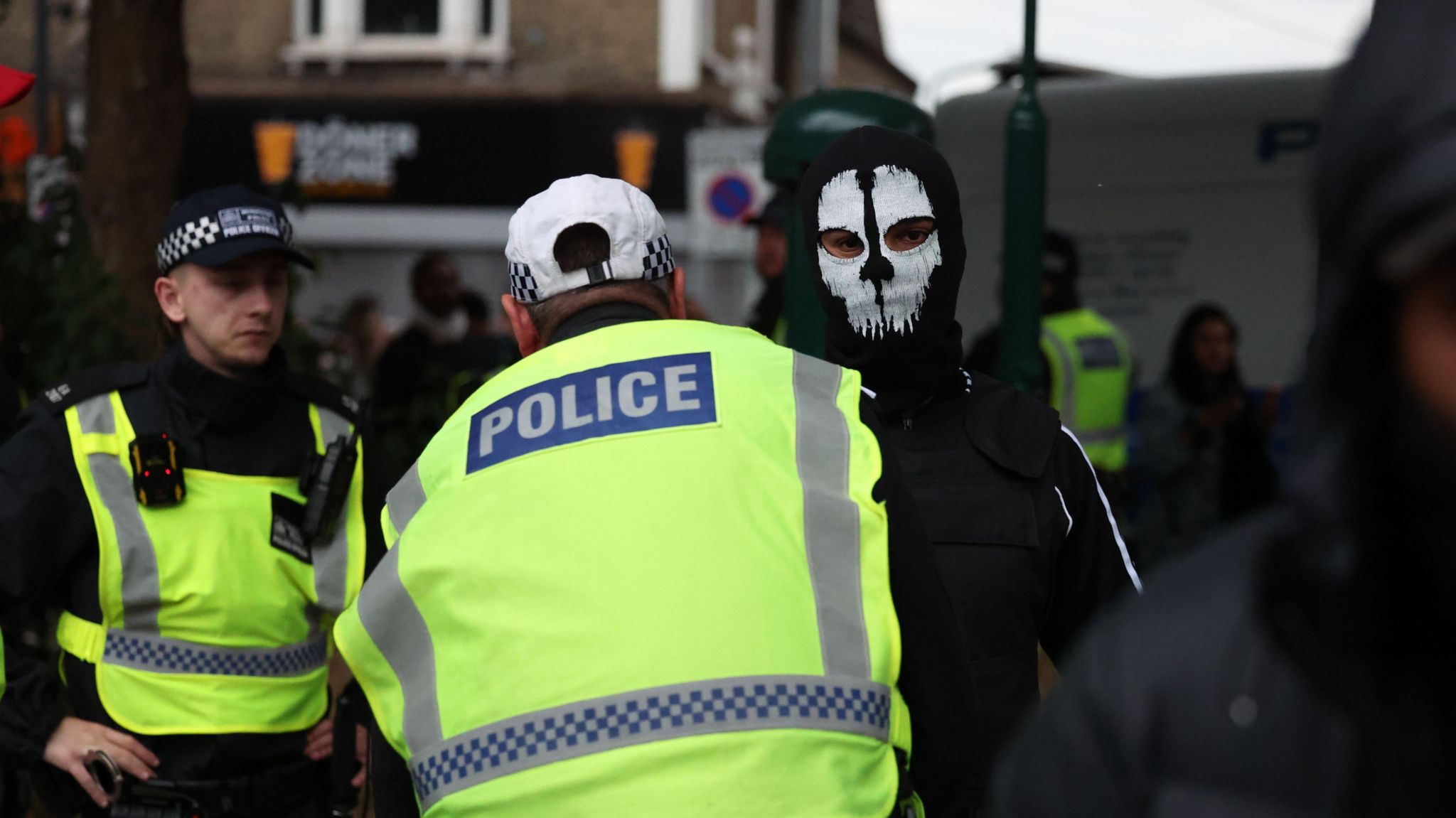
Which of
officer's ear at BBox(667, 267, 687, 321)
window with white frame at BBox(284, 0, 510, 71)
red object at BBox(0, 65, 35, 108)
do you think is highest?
window with white frame at BBox(284, 0, 510, 71)

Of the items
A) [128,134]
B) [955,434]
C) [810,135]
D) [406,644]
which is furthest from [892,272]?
[128,134]

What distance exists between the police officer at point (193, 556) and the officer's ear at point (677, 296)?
126cm

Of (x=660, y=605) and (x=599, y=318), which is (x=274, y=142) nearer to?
(x=599, y=318)

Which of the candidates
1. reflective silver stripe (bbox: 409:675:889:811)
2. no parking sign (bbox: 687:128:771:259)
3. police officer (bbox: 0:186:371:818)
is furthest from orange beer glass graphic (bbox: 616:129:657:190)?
reflective silver stripe (bbox: 409:675:889:811)

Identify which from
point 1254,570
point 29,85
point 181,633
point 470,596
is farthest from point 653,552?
point 29,85

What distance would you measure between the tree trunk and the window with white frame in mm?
14595

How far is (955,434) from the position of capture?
10.6 ft

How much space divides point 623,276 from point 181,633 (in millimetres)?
1504

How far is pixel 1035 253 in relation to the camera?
5598 mm

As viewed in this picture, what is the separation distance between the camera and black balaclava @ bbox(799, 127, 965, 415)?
3.26 m

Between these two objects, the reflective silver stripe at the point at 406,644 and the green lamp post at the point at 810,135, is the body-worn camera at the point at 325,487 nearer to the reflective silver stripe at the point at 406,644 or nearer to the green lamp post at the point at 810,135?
the reflective silver stripe at the point at 406,644

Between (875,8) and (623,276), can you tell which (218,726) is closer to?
(623,276)

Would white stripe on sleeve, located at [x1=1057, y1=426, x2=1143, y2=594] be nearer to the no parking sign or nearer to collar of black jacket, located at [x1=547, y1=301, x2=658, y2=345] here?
collar of black jacket, located at [x1=547, y1=301, x2=658, y2=345]

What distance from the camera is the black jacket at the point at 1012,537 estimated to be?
120 inches
